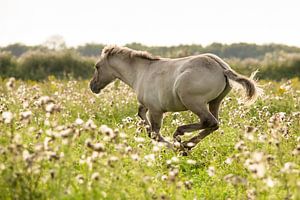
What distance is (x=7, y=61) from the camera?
32750 millimetres

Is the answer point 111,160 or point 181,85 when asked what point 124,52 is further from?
point 111,160

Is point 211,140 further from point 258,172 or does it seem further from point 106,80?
point 258,172

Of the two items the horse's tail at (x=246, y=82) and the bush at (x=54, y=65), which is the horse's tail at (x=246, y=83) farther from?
the bush at (x=54, y=65)

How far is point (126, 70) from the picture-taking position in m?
11.4

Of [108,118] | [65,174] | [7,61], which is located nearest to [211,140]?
[108,118]

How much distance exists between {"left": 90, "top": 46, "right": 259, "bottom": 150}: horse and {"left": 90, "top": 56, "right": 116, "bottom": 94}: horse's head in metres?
0.22

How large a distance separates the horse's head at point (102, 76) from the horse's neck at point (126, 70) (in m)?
0.18

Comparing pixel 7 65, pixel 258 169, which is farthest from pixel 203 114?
pixel 7 65

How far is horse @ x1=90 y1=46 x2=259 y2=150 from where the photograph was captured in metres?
9.35

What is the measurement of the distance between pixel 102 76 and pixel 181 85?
2.80 m

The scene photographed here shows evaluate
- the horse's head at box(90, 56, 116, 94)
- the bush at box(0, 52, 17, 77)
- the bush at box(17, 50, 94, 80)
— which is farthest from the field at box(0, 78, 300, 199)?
the bush at box(17, 50, 94, 80)

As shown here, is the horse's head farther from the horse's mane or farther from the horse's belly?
the horse's belly

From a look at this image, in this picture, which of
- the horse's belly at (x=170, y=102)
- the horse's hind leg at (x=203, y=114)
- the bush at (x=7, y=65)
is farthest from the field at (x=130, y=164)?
the bush at (x=7, y=65)

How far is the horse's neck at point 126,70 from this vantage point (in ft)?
36.8
